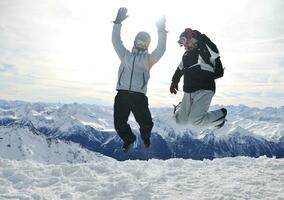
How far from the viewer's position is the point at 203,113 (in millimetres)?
11406

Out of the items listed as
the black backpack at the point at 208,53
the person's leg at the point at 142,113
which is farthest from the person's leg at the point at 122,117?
the black backpack at the point at 208,53

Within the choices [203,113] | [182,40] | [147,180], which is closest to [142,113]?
[203,113]

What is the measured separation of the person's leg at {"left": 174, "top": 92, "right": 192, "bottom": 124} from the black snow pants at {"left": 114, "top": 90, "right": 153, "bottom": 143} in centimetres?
83

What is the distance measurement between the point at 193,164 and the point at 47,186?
7.79m

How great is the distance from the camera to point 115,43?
11.2 metres

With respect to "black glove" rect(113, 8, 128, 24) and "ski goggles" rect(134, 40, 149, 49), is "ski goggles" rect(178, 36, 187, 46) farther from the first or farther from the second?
"black glove" rect(113, 8, 128, 24)

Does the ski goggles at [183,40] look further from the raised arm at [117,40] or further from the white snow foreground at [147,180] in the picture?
the white snow foreground at [147,180]

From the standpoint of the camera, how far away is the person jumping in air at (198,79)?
11.0 meters

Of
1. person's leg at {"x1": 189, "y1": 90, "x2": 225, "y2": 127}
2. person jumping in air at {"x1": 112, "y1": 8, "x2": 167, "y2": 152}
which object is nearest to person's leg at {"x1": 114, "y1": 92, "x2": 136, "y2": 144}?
person jumping in air at {"x1": 112, "y1": 8, "x2": 167, "y2": 152}

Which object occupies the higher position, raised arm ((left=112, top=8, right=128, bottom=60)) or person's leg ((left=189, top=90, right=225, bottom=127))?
raised arm ((left=112, top=8, right=128, bottom=60))

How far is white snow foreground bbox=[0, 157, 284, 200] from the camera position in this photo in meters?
17.2

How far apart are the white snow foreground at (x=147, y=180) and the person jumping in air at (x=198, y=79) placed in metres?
5.84

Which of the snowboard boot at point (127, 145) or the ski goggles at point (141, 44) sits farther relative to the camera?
the snowboard boot at point (127, 145)

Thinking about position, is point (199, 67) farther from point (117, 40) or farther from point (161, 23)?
point (117, 40)
